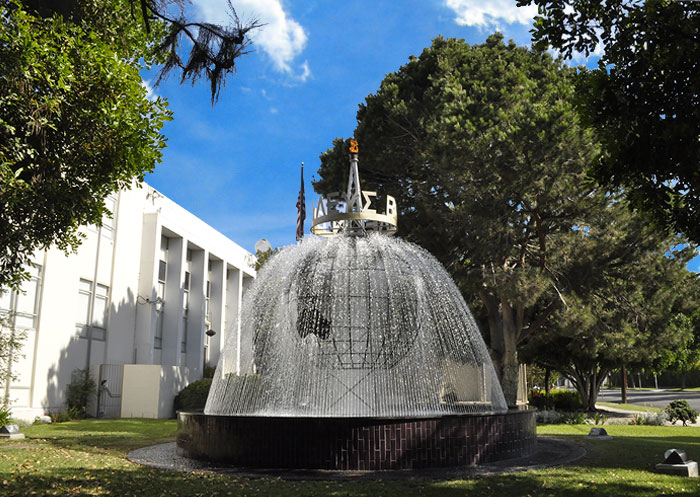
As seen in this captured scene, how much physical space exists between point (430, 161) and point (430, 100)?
6.77ft

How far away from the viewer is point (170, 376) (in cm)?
2459

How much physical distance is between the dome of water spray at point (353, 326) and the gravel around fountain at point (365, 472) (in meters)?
1.60

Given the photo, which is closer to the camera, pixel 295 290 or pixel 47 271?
pixel 295 290

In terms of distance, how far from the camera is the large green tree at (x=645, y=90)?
232 inches

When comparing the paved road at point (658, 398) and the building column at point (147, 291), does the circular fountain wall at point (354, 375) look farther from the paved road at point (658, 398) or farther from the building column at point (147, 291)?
the paved road at point (658, 398)

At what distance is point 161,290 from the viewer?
95.1ft

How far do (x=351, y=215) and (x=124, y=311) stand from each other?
16752 mm

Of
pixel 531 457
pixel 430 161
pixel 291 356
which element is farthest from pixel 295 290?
pixel 430 161

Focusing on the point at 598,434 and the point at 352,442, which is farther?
the point at 598,434

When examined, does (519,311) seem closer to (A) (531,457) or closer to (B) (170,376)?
(A) (531,457)

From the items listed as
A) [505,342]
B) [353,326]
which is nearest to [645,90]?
[353,326]

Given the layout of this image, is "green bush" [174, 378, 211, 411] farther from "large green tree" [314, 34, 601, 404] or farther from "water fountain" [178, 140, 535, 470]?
"large green tree" [314, 34, 601, 404]

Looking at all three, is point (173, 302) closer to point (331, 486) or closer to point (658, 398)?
point (331, 486)

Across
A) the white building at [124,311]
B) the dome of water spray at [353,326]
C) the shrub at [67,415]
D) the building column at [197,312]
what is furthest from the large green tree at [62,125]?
the building column at [197,312]
